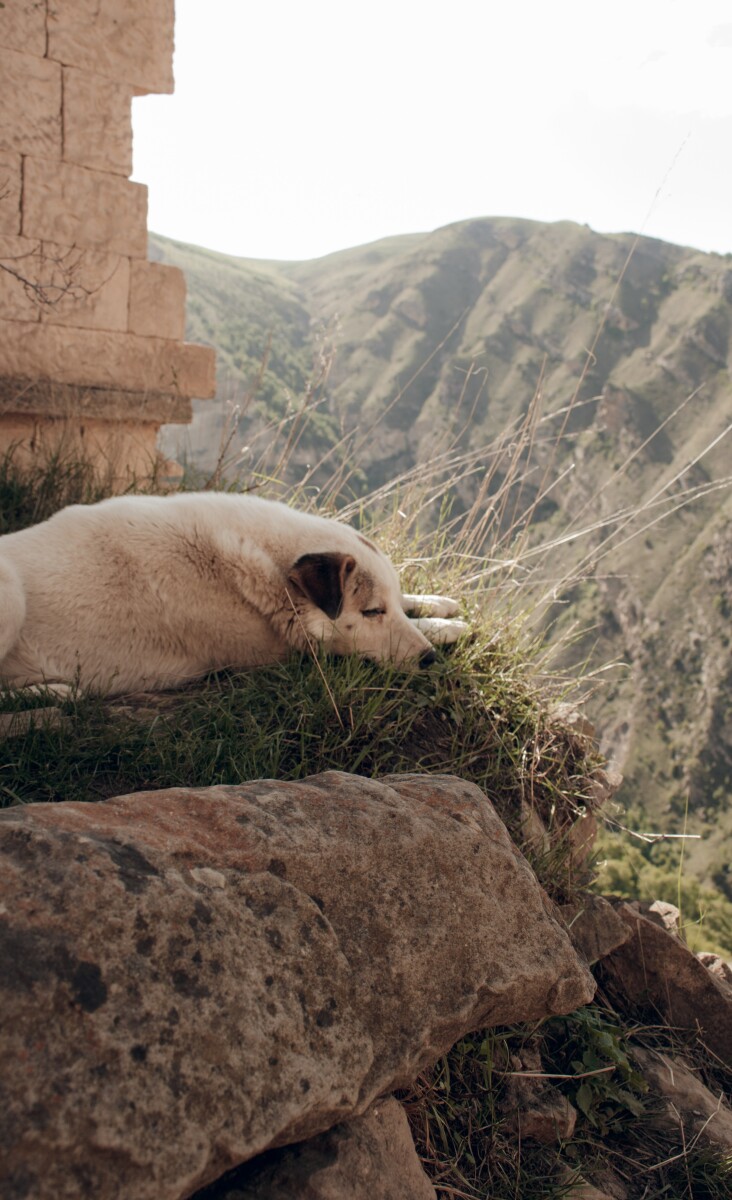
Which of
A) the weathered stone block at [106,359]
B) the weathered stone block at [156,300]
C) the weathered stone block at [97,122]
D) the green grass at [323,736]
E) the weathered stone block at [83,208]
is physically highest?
the weathered stone block at [97,122]

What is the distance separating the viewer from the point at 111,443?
240 inches

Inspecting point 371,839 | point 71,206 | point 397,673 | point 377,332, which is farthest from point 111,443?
point 377,332

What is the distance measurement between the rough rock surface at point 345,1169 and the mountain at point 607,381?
37951 millimetres

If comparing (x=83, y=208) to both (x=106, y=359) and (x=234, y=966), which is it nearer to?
(x=106, y=359)

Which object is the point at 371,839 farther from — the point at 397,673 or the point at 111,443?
the point at 111,443

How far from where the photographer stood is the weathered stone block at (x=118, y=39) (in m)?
5.85

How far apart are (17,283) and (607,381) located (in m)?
54.2

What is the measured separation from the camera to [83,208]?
20.0ft

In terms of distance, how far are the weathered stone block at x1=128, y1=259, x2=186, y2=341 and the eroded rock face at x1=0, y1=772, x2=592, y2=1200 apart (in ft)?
16.9

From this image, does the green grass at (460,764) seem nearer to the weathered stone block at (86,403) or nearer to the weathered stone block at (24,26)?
the weathered stone block at (86,403)

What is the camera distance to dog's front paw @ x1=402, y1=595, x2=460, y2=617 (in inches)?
167

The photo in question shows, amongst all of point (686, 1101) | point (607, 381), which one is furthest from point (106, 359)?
point (607, 381)

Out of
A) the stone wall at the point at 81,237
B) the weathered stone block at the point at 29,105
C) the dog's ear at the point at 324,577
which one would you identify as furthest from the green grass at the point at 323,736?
the weathered stone block at the point at 29,105

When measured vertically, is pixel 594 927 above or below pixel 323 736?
below
